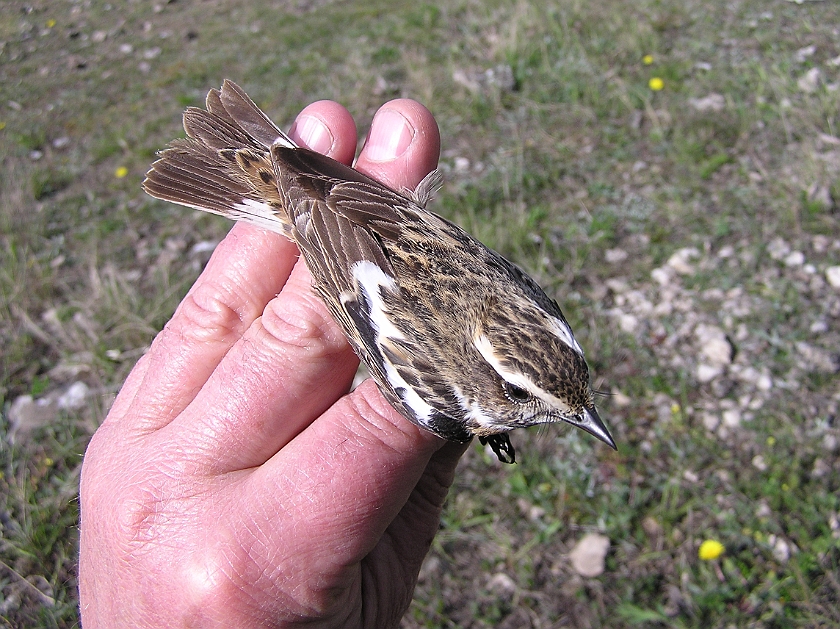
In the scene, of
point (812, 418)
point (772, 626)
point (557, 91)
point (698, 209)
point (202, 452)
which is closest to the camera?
point (202, 452)

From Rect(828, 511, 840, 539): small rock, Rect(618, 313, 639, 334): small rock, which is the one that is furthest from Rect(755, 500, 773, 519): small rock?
Rect(618, 313, 639, 334): small rock

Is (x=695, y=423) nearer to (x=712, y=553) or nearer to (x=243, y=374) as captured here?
(x=712, y=553)

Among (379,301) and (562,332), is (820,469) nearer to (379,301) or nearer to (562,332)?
(562,332)

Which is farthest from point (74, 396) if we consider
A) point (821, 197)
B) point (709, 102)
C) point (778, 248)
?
point (709, 102)

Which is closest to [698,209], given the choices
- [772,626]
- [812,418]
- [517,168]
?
[517,168]

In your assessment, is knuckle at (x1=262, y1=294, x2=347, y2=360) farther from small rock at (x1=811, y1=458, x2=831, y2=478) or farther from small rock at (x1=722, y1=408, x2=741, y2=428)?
small rock at (x1=811, y1=458, x2=831, y2=478)

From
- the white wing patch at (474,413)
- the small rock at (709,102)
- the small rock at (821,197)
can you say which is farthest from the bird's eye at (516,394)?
the small rock at (709,102)

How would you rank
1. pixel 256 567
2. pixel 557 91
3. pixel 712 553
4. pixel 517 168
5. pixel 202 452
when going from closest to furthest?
pixel 256 567
pixel 202 452
pixel 712 553
pixel 517 168
pixel 557 91
